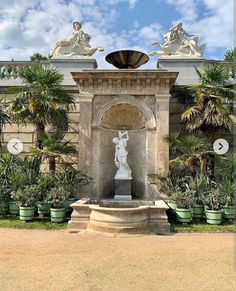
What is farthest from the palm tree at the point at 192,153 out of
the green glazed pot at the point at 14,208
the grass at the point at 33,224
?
the green glazed pot at the point at 14,208

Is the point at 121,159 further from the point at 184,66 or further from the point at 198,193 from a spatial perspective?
the point at 184,66

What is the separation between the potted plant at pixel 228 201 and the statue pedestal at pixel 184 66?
4.90m

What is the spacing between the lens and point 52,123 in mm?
10609

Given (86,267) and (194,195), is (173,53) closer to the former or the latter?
(194,195)

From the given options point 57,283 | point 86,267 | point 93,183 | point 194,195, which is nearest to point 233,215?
point 194,195

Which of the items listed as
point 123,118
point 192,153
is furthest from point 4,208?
point 192,153

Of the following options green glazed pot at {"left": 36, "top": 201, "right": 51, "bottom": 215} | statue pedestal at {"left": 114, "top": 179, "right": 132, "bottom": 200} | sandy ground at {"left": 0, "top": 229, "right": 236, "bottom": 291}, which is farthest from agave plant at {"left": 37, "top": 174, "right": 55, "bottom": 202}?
statue pedestal at {"left": 114, "top": 179, "right": 132, "bottom": 200}

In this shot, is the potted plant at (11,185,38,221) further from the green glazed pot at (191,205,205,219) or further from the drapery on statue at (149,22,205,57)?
the drapery on statue at (149,22,205,57)

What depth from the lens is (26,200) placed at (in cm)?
874

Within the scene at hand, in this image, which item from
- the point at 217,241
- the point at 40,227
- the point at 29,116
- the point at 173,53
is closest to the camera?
the point at 217,241

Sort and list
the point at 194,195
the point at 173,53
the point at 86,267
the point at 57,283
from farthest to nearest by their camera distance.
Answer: the point at 173,53 < the point at 194,195 < the point at 86,267 < the point at 57,283

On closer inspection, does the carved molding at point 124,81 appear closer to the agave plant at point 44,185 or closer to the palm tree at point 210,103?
the palm tree at point 210,103

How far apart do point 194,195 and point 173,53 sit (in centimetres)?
633

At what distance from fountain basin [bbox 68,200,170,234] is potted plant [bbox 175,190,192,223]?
61 cm
